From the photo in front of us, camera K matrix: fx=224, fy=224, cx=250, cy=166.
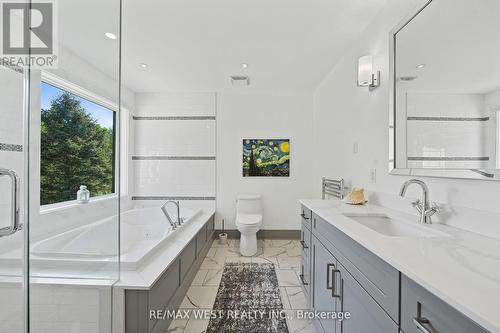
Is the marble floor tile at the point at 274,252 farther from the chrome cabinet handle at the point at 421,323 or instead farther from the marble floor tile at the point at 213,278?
the chrome cabinet handle at the point at 421,323

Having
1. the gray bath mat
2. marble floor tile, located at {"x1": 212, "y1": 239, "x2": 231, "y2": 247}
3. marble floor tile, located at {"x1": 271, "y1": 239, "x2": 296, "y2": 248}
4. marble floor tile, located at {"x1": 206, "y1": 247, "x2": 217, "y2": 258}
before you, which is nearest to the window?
the gray bath mat

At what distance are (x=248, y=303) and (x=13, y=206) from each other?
1.74 m

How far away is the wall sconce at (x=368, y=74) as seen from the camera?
1.78 metres

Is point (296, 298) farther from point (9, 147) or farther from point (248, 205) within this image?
point (9, 147)

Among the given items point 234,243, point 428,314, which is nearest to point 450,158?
point 428,314

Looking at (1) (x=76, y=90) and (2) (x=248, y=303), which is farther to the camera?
(2) (x=248, y=303)

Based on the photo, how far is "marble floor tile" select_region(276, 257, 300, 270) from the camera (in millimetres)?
2668

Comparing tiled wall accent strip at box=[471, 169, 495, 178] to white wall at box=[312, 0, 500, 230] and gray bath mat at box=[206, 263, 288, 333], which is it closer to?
white wall at box=[312, 0, 500, 230]

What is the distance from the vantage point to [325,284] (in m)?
1.41

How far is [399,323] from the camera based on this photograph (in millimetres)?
718

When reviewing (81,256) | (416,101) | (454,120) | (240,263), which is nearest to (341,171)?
(416,101)

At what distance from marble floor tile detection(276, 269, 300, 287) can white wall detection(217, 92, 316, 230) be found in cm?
113

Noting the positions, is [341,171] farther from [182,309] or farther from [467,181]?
[182,309]

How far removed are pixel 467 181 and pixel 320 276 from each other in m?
0.99
